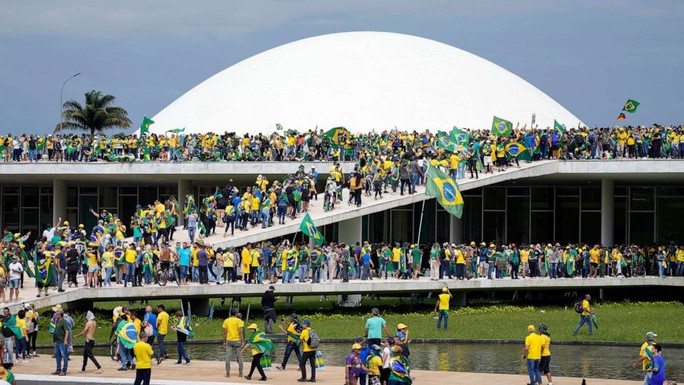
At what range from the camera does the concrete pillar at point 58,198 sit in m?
46.3

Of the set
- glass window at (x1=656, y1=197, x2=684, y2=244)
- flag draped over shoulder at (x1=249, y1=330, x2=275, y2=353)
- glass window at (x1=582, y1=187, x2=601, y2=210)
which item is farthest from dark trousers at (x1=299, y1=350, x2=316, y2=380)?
glass window at (x1=582, y1=187, x2=601, y2=210)

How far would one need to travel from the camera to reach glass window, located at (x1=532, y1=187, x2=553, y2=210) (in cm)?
4522

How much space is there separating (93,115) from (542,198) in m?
31.5

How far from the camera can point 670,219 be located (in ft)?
144

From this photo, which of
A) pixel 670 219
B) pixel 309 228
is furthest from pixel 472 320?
pixel 670 219

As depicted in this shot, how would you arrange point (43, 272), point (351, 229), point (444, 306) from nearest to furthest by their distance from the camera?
point (43, 272) → point (444, 306) → point (351, 229)

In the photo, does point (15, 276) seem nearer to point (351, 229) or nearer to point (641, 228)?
point (351, 229)

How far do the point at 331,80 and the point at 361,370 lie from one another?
38115 mm

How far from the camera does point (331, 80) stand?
55094 millimetres

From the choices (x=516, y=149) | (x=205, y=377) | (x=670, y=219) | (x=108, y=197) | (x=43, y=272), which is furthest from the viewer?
(x=108, y=197)

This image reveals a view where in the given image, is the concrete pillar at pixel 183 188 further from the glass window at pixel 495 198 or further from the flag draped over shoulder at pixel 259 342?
the flag draped over shoulder at pixel 259 342

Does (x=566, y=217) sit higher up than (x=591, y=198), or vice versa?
(x=591, y=198)

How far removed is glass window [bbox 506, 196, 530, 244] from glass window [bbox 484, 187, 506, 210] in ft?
0.88

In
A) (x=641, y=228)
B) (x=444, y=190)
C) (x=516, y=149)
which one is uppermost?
(x=516, y=149)
